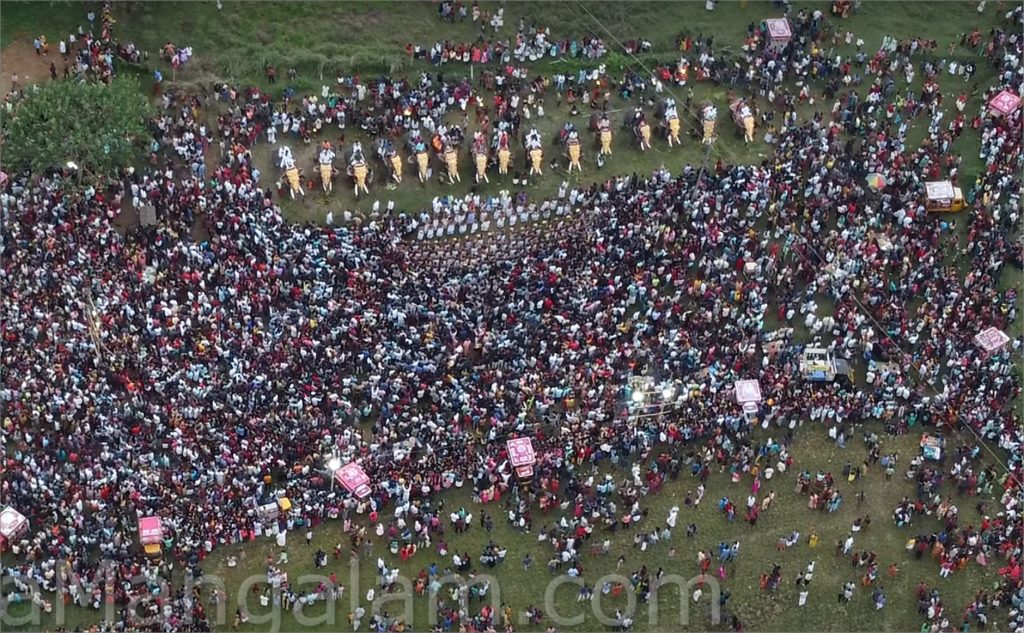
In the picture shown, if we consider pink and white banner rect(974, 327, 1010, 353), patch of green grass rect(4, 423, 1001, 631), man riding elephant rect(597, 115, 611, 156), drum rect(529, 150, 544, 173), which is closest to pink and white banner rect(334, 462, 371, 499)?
patch of green grass rect(4, 423, 1001, 631)

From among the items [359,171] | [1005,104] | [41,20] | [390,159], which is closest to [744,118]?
[1005,104]

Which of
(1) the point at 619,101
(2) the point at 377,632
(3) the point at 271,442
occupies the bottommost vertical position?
(2) the point at 377,632

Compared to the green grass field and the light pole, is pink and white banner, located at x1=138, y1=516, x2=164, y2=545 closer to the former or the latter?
the light pole

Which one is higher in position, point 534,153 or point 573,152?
point 534,153

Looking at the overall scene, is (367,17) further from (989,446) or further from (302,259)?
(989,446)

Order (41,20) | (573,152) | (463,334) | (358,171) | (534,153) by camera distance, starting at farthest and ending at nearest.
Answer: (41,20) < (573,152) < (534,153) < (358,171) < (463,334)

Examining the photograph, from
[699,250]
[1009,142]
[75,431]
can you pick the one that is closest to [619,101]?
[699,250]

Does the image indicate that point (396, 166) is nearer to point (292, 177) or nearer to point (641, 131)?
point (292, 177)

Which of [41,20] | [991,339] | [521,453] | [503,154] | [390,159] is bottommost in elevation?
[521,453]
